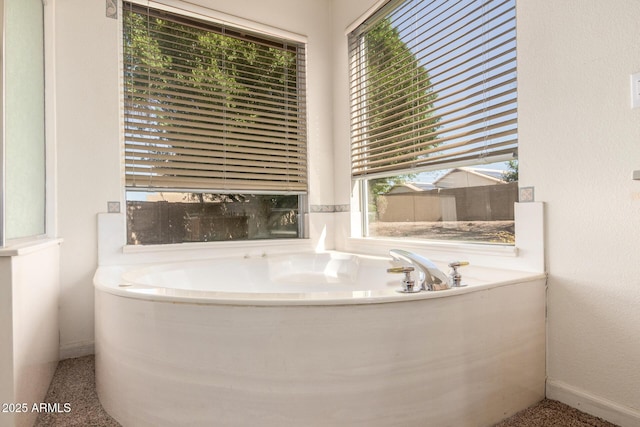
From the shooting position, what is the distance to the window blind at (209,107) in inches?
90.4

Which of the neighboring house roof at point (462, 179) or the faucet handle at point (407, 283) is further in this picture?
the neighboring house roof at point (462, 179)

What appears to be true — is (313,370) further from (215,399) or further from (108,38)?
(108,38)

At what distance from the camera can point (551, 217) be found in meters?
1.55

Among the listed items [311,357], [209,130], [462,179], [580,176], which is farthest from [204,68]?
[580,176]

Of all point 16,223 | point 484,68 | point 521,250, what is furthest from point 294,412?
point 484,68

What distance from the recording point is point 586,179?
1.43 m

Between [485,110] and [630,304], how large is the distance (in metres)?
1.01

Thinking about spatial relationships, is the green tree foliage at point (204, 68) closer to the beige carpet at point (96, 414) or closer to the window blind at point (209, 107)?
the window blind at point (209, 107)

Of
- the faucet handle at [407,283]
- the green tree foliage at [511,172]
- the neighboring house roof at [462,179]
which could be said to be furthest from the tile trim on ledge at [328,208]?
the faucet handle at [407,283]

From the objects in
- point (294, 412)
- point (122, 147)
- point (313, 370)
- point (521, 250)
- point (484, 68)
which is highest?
point (484, 68)

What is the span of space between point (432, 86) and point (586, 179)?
0.99 metres

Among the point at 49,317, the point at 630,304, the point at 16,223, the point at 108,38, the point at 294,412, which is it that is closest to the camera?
the point at 294,412

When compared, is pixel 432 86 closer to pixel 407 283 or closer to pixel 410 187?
pixel 410 187

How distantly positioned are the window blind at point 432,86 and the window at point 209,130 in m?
0.52
